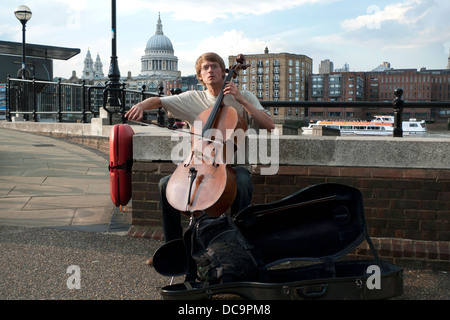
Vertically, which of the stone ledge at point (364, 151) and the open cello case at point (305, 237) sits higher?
the stone ledge at point (364, 151)

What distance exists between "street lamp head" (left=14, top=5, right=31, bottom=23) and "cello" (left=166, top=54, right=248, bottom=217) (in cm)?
1851

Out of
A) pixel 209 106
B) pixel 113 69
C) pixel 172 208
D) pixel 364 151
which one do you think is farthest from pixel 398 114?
pixel 113 69

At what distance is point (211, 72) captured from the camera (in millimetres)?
3926

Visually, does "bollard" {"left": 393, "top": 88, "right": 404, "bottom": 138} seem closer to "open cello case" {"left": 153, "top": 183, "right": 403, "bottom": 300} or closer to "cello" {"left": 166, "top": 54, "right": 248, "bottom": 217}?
"open cello case" {"left": 153, "top": 183, "right": 403, "bottom": 300}

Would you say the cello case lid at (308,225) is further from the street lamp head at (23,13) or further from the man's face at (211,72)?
the street lamp head at (23,13)

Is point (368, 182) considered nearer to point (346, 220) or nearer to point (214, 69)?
point (346, 220)

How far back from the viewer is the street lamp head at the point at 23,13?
19359 millimetres

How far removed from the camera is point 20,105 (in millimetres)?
18141

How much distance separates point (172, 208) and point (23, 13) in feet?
61.4

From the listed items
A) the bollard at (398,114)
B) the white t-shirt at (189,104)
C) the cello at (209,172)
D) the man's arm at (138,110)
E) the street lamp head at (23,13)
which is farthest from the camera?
the street lamp head at (23,13)

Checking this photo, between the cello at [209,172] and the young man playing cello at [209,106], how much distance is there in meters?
0.19

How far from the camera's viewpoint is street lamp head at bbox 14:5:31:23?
19.4m

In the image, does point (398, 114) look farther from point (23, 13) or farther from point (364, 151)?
point (23, 13)

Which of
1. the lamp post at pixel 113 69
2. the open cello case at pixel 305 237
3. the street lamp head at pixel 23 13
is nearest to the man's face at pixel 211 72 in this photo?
the open cello case at pixel 305 237
